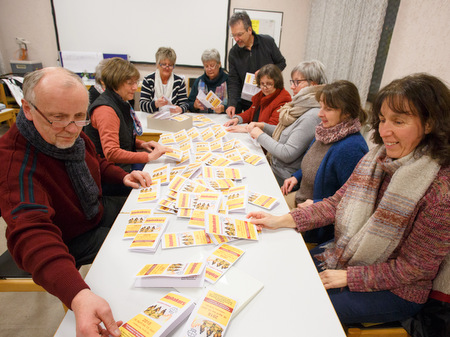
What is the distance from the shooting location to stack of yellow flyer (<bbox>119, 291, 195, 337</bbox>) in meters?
0.77

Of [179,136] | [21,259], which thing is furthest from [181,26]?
[21,259]

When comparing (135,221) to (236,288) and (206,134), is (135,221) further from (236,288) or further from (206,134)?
(206,134)

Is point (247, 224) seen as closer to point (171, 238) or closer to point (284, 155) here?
point (171, 238)

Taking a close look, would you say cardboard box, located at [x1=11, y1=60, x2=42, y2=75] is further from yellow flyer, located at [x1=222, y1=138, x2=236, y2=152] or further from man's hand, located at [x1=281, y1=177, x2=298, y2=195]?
man's hand, located at [x1=281, y1=177, x2=298, y2=195]

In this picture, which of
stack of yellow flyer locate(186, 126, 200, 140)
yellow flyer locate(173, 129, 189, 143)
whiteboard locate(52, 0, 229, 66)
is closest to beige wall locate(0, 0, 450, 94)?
whiteboard locate(52, 0, 229, 66)

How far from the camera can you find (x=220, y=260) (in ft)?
3.45

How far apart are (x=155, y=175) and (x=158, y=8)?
4110 mm

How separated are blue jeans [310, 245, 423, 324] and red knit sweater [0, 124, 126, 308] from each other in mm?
978

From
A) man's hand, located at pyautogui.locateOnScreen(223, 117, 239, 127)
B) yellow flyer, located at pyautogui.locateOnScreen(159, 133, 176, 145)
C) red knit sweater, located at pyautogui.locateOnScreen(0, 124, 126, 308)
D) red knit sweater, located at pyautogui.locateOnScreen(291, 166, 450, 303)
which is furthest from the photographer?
man's hand, located at pyautogui.locateOnScreen(223, 117, 239, 127)

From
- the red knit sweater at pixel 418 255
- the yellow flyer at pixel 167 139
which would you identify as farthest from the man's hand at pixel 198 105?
the red knit sweater at pixel 418 255

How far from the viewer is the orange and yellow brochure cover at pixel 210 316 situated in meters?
0.78

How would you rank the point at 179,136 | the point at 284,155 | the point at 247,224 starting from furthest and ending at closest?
the point at 179,136 < the point at 284,155 < the point at 247,224

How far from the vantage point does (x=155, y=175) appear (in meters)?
1.73

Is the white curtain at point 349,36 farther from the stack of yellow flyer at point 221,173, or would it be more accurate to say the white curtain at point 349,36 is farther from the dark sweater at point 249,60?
the stack of yellow flyer at point 221,173
